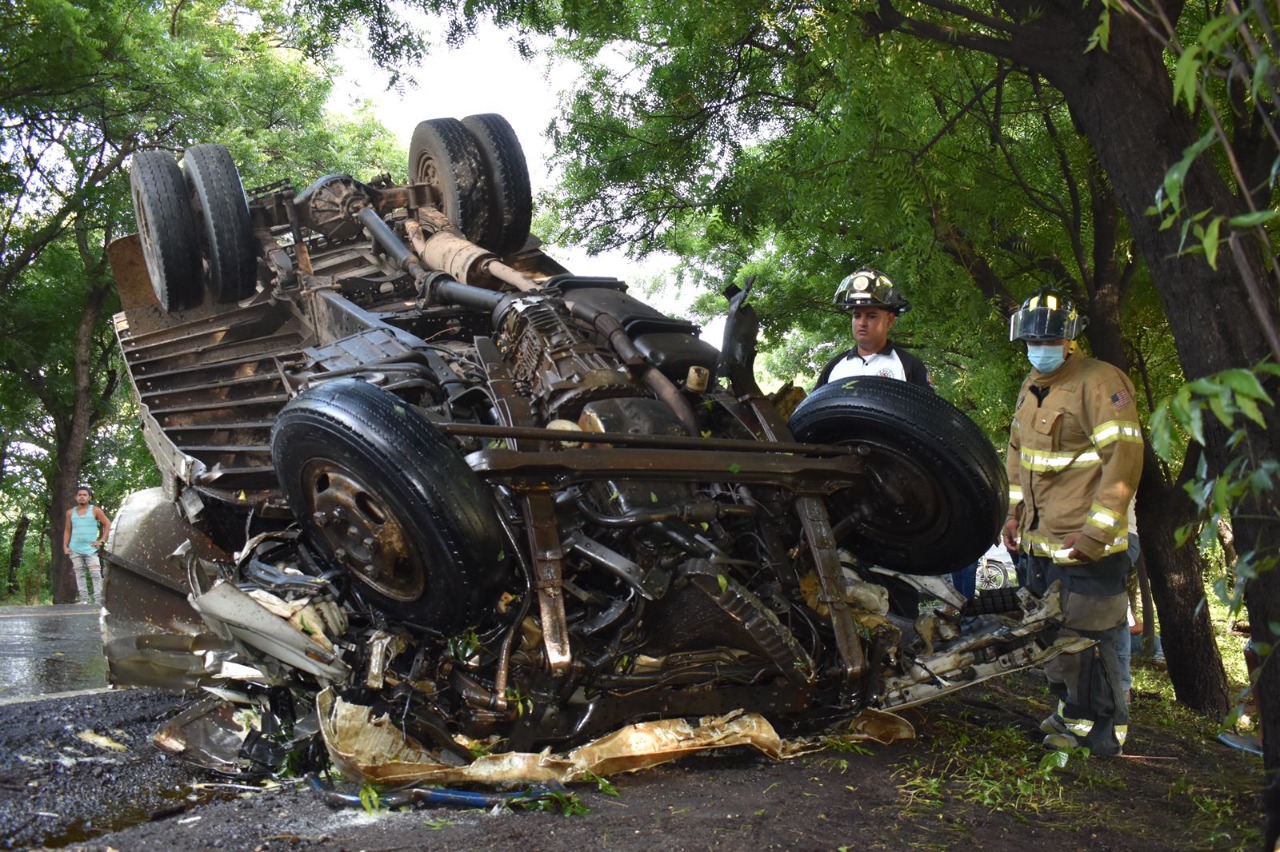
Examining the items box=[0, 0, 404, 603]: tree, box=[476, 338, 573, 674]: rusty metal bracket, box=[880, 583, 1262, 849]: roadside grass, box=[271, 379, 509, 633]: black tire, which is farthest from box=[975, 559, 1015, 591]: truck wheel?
box=[0, 0, 404, 603]: tree

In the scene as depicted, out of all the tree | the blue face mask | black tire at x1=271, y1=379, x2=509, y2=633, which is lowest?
black tire at x1=271, y1=379, x2=509, y2=633

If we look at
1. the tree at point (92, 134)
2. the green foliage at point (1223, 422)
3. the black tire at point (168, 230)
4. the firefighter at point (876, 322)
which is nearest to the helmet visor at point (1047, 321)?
the firefighter at point (876, 322)

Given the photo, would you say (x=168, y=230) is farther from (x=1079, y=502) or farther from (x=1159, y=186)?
(x=1159, y=186)

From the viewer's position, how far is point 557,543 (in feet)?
13.2

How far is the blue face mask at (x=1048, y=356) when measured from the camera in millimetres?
4848

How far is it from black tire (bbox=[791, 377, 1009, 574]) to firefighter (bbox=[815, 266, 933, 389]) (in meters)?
0.70

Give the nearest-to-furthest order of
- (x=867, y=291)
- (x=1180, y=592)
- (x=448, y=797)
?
(x=448, y=797), (x=867, y=291), (x=1180, y=592)

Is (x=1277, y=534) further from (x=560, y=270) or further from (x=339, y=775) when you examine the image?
(x=560, y=270)

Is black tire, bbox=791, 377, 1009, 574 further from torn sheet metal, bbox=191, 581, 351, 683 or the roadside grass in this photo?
torn sheet metal, bbox=191, 581, 351, 683

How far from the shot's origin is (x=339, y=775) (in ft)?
13.7

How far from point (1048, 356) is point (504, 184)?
4.81 m

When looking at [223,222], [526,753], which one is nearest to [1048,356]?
[526,753]

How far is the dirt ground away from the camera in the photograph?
321 cm

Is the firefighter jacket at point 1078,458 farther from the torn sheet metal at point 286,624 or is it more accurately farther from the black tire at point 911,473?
the torn sheet metal at point 286,624
